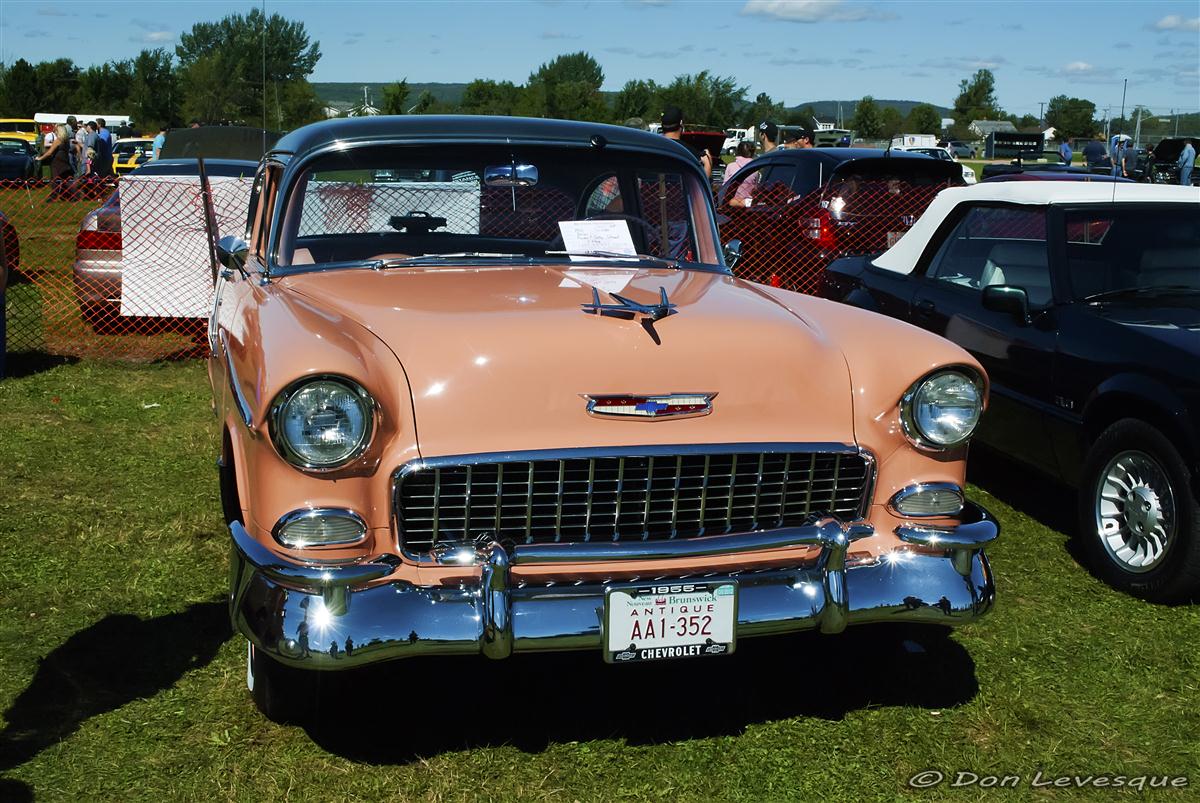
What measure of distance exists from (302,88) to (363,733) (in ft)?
149

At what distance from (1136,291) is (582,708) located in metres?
3.13

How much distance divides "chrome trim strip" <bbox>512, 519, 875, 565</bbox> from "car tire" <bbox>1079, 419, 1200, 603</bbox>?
70.4 inches

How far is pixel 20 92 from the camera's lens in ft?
301

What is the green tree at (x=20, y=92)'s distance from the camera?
297 feet

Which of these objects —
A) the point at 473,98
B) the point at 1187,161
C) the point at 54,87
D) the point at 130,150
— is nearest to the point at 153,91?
the point at 54,87

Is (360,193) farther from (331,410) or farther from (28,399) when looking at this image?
(28,399)

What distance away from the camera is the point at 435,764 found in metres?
3.49

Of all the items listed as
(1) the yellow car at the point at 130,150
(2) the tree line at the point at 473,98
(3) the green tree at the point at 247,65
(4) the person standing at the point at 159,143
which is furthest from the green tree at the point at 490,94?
(4) the person standing at the point at 159,143

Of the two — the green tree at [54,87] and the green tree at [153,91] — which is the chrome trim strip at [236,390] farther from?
the green tree at [54,87]

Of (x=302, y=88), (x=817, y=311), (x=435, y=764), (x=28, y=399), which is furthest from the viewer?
(x=302, y=88)

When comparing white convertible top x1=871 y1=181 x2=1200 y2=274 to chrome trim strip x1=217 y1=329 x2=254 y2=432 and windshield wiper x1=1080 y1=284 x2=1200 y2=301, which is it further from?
chrome trim strip x1=217 y1=329 x2=254 y2=432

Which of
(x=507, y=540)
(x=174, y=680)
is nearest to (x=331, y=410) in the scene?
(x=507, y=540)

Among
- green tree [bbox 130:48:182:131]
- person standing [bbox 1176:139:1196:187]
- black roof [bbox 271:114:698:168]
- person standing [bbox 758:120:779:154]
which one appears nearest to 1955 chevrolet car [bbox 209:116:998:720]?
black roof [bbox 271:114:698:168]

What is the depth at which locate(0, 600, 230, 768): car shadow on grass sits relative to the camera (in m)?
3.62
